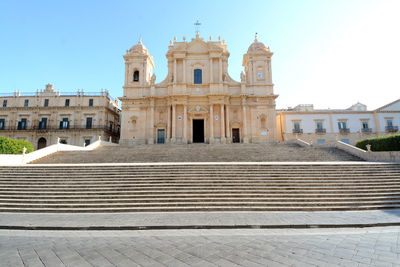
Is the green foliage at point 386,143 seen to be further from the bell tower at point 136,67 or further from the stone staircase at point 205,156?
the bell tower at point 136,67

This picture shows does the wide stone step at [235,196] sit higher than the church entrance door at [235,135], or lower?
lower

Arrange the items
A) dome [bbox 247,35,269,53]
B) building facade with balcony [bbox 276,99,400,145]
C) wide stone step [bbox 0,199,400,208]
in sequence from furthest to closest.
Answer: building facade with balcony [bbox 276,99,400,145] → dome [bbox 247,35,269,53] → wide stone step [bbox 0,199,400,208]

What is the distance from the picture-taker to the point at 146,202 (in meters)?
7.93

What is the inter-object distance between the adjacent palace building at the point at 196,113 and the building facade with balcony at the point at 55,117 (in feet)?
0.49

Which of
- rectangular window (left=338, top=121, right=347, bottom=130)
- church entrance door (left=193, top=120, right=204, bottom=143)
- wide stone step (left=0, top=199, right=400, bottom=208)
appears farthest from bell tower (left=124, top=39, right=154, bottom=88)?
rectangular window (left=338, top=121, right=347, bottom=130)

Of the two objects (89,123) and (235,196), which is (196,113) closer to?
(89,123)

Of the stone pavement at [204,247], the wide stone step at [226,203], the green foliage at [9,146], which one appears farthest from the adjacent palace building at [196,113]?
the stone pavement at [204,247]

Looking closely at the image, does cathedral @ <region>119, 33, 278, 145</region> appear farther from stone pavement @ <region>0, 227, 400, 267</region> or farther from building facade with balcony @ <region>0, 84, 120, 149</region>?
→ stone pavement @ <region>0, 227, 400, 267</region>

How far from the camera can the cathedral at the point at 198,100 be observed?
2700cm

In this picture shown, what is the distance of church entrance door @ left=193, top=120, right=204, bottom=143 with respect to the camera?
27.6 metres

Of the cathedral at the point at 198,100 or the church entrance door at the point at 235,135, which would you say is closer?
the cathedral at the point at 198,100

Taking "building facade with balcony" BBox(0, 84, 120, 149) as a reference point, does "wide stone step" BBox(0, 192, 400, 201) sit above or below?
below

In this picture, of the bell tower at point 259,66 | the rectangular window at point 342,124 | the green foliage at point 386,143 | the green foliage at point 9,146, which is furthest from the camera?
the rectangular window at point 342,124

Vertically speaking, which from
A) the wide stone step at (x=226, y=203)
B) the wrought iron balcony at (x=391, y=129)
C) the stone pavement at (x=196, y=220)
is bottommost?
the stone pavement at (x=196, y=220)
